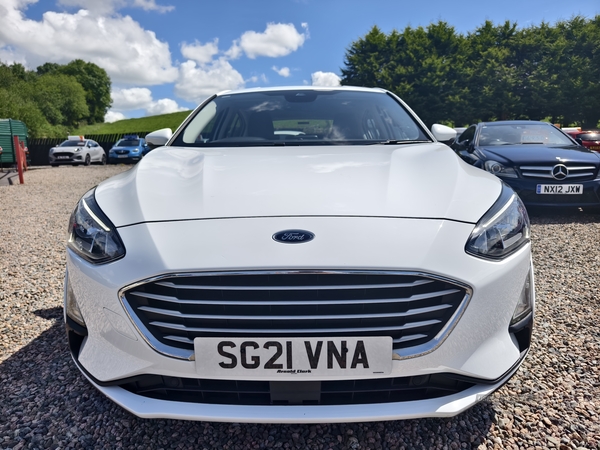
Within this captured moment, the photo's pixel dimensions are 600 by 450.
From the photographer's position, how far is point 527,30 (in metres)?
38.4

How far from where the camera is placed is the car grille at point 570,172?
588cm

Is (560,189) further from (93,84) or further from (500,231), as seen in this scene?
(93,84)

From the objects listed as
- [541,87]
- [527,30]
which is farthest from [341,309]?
[527,30]

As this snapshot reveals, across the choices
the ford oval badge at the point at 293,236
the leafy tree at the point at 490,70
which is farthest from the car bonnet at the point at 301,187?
the leafy tree at the point at 490,70

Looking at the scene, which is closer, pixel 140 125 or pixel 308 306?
pixel 308 306

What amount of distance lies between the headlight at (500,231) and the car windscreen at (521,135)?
5.67 metres

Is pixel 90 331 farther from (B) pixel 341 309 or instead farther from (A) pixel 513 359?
(A) pixel 513 359

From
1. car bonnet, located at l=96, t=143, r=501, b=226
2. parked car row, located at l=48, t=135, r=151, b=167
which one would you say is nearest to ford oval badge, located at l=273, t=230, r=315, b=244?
car bonnet, located at l=96, t=143, r=501, b=226

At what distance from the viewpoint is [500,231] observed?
1.63 meters

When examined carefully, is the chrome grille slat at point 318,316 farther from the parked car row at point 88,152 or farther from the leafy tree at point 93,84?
the leafy tree at point 93,84

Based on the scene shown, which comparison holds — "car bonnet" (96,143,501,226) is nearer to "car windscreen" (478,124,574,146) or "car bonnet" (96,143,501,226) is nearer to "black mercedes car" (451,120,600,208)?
"black mercedes car" (451,120,600,208)

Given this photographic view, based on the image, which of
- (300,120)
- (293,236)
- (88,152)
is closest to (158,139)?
(300,120)

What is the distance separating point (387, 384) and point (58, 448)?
1213 mm

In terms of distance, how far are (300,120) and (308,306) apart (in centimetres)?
169
